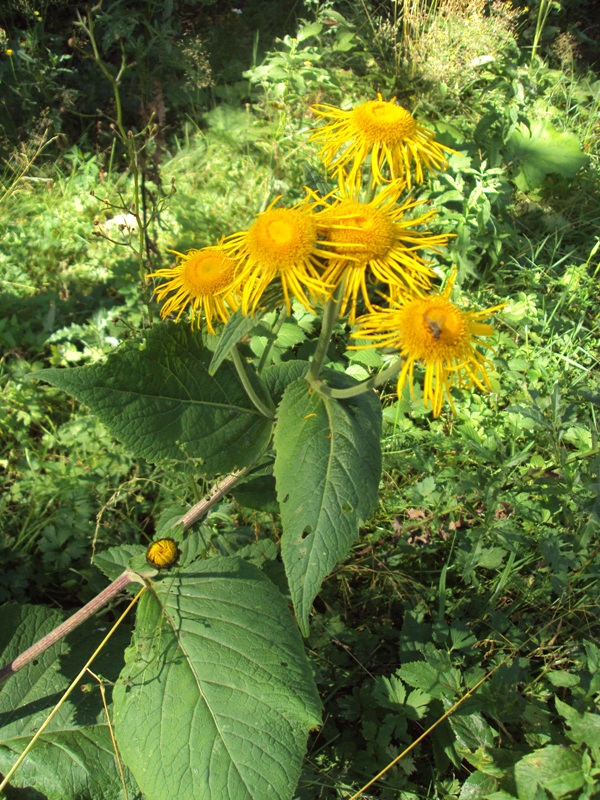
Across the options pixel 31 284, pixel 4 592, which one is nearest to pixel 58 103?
pixel 31 284

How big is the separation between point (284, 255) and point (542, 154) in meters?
3.11

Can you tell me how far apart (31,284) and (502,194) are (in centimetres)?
241

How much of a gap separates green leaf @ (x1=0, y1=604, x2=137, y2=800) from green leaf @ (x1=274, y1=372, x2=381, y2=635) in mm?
639

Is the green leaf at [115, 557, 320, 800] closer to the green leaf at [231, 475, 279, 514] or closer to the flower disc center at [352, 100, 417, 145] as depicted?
the green leaf at [231, 475, 279, 514]

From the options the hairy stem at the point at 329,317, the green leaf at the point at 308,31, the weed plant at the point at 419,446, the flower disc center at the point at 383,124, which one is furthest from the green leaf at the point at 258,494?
the green leaf at the point at 308,31

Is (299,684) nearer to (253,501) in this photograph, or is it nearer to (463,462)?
(253,501)

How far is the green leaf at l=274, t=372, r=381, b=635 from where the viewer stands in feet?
3.85

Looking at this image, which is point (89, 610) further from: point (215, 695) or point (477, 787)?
point (477, 787)

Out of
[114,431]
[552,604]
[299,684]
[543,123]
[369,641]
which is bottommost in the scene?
[369,641]

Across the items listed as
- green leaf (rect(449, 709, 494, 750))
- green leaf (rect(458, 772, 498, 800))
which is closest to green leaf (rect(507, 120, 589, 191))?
green leaf (rect(449, 709, 494, 750))

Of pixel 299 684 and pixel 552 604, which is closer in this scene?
pixel 299 684

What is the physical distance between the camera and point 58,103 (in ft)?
13.8

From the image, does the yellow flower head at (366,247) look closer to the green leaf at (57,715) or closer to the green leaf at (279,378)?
the green leaf at (279,378)

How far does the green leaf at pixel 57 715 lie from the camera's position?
1477 mm
